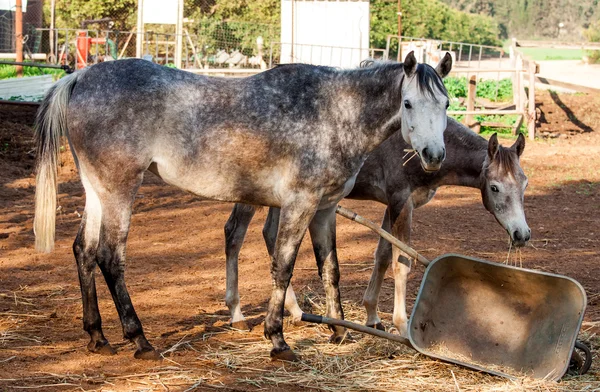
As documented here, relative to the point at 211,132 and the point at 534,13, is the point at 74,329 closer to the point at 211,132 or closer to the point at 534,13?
the point at 211,132

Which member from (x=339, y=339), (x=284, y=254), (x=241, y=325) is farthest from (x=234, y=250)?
(x=339, y=339)

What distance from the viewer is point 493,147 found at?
5684mm

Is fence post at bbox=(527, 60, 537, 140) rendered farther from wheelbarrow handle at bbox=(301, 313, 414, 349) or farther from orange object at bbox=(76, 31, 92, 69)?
wheelbarrow handle at bbox=(301, 313, 414, 349)

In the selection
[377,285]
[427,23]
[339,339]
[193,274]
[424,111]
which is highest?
[427,23]

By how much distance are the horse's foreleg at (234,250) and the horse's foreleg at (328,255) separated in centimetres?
66

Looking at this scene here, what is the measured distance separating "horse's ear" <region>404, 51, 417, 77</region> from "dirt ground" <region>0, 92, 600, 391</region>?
195 cm

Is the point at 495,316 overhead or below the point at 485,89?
below

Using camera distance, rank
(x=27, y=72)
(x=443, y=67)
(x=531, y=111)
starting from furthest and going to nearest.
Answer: (x=27, y=72) < (x=531, y=111) < (x=443, y=67)

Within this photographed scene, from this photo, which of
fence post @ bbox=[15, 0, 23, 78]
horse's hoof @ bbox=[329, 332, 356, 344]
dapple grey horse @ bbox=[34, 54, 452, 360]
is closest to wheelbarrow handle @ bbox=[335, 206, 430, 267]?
dapple grey horse @ bbox=[34, 54, 452, 360]

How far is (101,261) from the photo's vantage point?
5.16 meters

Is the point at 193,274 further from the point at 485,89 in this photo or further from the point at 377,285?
the point at 485,89

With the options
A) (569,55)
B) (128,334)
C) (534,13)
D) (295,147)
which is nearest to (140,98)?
(295,147)

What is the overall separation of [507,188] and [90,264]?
3009mm

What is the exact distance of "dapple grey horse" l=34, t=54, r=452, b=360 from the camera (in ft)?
16.7
